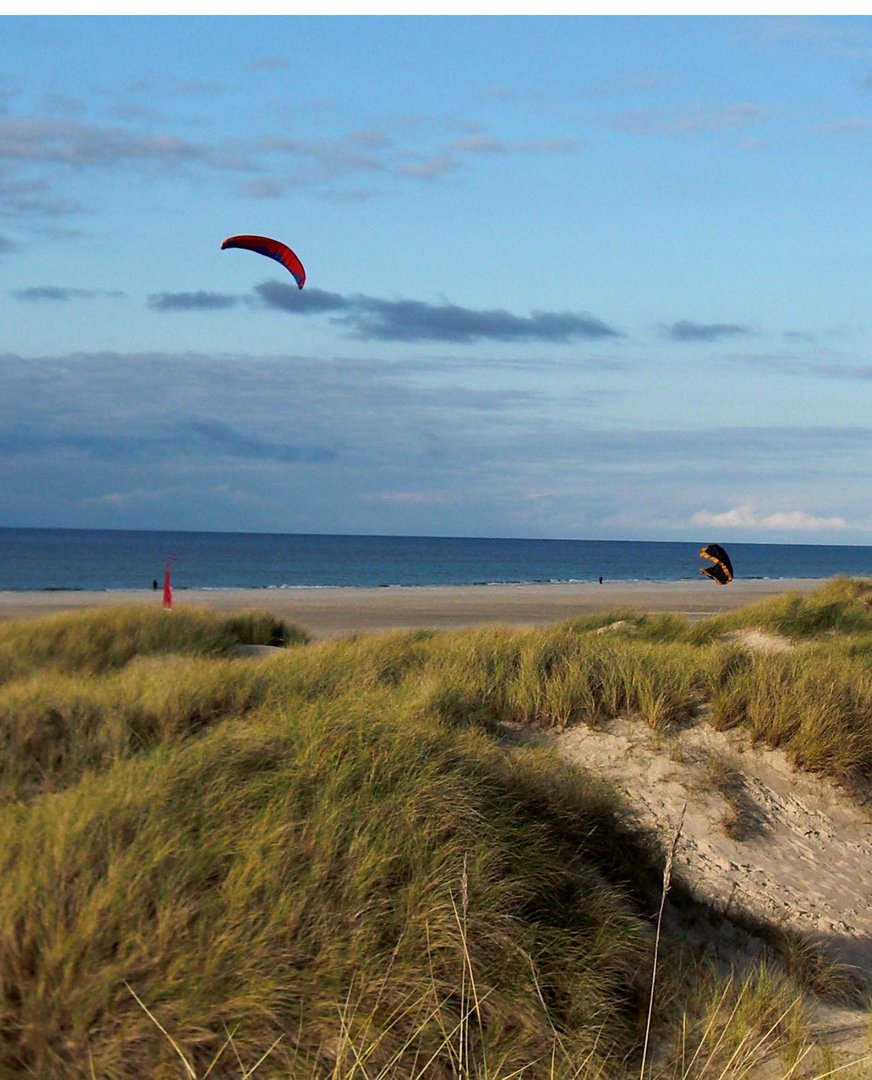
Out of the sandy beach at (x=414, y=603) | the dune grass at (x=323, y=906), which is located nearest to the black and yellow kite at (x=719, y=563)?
the sandy beach at (x=414, y=603)

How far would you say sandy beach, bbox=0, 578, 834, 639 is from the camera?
31.1 m

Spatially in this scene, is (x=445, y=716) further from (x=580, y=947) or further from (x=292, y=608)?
(x=292, y=608)

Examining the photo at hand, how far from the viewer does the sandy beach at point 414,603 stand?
3108cm

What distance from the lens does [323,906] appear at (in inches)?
188

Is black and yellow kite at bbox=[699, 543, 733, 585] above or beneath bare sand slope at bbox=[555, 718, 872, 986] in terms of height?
above

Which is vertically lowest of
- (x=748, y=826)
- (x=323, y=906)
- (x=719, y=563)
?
(x=748, y=826)

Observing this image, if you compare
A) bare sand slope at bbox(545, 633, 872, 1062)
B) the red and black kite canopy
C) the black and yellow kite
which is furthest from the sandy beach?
bare sand slope at bbox(545, 633, 872, 1062)

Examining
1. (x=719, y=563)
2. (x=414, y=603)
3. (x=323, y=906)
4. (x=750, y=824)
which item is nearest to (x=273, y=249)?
(x=719, y=563)

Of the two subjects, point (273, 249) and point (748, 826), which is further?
point (273, 249)

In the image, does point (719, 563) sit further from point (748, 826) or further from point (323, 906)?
point (323, 906)

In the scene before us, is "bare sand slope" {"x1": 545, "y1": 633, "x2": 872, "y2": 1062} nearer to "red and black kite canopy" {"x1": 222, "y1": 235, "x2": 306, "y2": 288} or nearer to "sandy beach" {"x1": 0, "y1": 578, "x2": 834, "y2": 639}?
"red and black kite canopy" {"x1": 222, "y1": 235, "x2": 306, "y2": 288}

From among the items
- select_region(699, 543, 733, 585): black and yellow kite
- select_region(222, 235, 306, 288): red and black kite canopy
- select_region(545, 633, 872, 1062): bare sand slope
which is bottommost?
select_region(545, 633, 872, 1062): bare sand slope

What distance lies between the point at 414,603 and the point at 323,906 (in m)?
35.3

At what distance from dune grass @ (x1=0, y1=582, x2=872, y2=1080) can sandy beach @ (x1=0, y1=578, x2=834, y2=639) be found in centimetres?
1927
